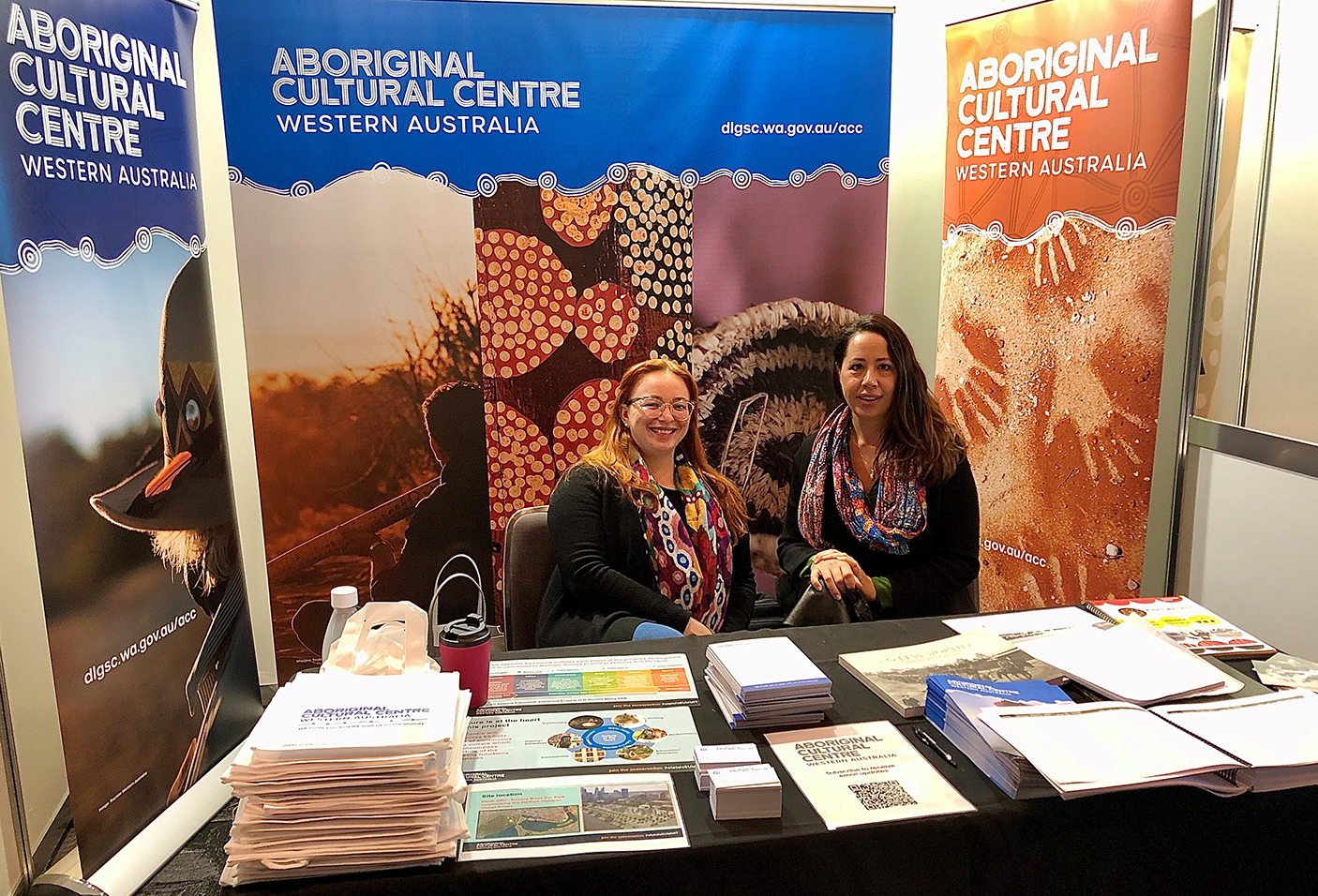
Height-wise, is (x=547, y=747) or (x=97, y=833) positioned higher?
(x=547, y=747)

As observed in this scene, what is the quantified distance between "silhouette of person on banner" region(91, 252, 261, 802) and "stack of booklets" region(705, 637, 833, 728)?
1394 mm

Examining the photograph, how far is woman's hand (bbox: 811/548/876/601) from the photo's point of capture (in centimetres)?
229

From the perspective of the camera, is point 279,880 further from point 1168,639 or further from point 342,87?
point 342,87

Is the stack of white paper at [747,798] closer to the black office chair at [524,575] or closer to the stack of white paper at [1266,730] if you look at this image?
the stack of white paper at [1266,730]

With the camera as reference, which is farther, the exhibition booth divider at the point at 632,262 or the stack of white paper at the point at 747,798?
the exhibition booth divider at the point at 632,262

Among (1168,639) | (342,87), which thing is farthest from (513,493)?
(1168,639)

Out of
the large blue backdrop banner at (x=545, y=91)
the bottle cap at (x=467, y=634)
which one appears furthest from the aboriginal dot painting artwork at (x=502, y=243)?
the bottle cap at (x=467, y=634)

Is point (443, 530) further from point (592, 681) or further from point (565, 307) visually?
point (592, 681)

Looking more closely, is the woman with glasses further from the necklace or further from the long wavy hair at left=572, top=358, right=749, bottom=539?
the necklace

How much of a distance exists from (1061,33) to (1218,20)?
0.43 m

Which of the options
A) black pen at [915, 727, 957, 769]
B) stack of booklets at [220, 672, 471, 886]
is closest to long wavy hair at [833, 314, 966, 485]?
black pen at [915, 727, 957, 769]

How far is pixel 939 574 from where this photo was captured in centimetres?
245

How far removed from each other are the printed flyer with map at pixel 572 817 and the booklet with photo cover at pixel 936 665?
0.47m

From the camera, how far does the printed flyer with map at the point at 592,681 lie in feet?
5.18
